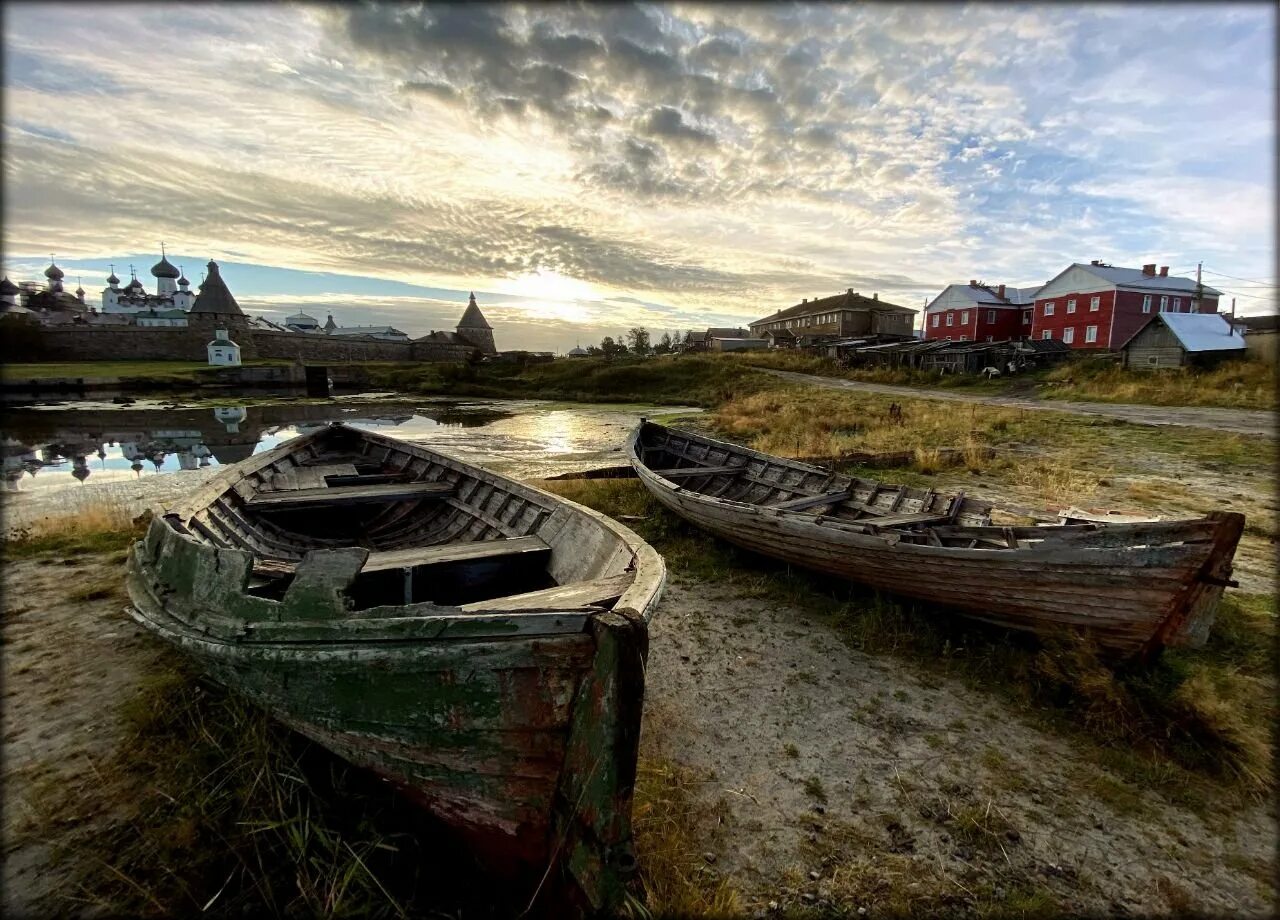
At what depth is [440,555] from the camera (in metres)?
4.95

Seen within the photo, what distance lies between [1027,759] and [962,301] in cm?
5193

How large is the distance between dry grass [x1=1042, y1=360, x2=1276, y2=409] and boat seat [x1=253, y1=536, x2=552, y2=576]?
26.9 m

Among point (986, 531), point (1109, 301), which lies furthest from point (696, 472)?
point (1109, 301)

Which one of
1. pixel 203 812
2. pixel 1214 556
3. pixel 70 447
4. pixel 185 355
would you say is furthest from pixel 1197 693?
pixel 185 355

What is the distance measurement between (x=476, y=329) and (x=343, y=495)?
88.5m

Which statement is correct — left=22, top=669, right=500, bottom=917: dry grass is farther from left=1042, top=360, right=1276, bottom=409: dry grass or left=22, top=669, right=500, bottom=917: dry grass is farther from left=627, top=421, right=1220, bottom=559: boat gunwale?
left=1042, top=360, right=1276, bottom=409: dry grass

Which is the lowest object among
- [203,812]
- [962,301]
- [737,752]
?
[737,752]

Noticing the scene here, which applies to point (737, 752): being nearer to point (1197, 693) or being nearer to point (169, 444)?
point (1197, 693)

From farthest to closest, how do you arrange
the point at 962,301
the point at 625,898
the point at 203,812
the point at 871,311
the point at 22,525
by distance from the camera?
1. the point at 871,311
2. the point at 962,301
3. the point at 22,525
4. the point at 203,812
5. the point at 625,898

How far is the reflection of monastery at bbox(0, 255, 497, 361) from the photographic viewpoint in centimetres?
5775

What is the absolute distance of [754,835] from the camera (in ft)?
12.1

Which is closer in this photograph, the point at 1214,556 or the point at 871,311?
the point at 1214,556

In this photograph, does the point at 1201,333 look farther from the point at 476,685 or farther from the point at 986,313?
the point at 476,685

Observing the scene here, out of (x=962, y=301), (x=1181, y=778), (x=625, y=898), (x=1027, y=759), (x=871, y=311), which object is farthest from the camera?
(x=871, y=311)
